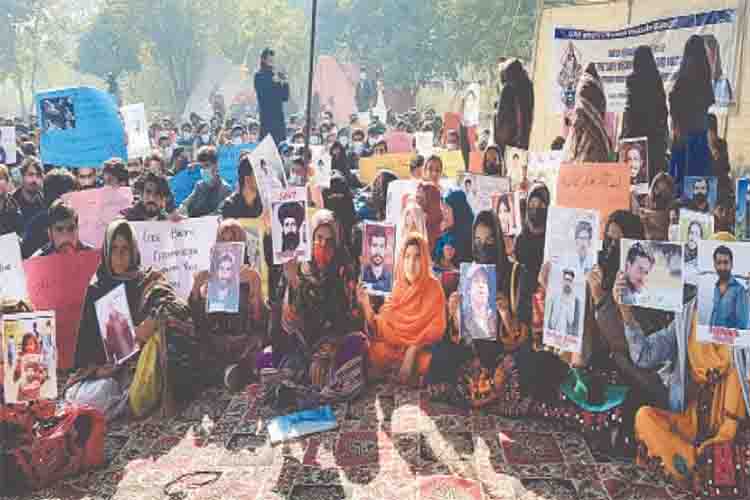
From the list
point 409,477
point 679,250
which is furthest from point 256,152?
point 679,250

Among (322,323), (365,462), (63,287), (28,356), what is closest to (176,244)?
(63,287)

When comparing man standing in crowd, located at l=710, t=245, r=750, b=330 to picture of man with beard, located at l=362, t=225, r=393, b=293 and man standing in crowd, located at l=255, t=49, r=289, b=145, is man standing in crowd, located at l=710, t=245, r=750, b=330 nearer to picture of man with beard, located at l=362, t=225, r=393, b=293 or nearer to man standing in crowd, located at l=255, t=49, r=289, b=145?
picture of man with beard, located at l=362, t=225, r=393, b=293

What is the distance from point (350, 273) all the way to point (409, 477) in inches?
61.3

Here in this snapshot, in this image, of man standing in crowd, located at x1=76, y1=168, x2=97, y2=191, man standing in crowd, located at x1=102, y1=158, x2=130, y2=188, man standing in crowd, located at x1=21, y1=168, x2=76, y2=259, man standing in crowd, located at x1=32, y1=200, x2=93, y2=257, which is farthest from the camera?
man standing in crowd, located at x1=76, y1=168, x2=97, y2=191

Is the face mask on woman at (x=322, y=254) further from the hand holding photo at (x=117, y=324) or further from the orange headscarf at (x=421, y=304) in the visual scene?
the hand holding photo at (x=117, y=324)

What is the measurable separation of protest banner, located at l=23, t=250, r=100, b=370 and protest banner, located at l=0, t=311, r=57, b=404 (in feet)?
4.77

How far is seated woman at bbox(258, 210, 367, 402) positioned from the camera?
475 centimetres

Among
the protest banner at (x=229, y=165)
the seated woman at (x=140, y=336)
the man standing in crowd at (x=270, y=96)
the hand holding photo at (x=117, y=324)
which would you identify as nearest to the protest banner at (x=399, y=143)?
the man standing in crowd at (x=270, y=96)

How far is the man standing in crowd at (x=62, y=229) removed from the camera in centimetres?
500

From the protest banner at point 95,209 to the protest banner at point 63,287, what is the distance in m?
0.62

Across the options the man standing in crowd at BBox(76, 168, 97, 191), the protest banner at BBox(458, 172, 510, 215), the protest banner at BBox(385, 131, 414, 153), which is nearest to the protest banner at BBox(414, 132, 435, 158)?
the protest banner at BBox(385, 131, 414, 153)

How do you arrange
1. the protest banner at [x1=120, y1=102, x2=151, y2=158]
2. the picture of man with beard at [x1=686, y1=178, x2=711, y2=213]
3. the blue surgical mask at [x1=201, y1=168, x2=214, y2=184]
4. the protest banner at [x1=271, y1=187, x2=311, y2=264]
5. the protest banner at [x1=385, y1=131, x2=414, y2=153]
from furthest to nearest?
the protest banner at [x1=385, y1=131, x2=414, y2=153], the protest banner at [x1=120, y1=102, x2=151, y2=158], the blue surgical mask at [x1=201, y1=168, x2=214, y2=184], the picture of man with beard at [x1=686, y1=178, x2=711, y2=213], the protest banner at [x1=271, y1=187, x2=311, y2=264]

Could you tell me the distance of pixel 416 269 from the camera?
4.84 meters

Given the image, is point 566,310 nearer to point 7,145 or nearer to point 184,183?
point 184,183
